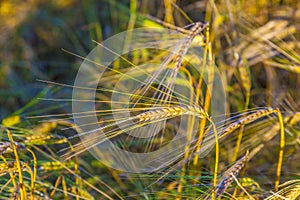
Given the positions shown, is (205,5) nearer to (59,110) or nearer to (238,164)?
(59,110)

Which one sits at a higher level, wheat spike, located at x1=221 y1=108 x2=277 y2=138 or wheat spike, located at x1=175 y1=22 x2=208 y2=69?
wheat spike, located at x1=175 y1=22 x2=208 y2=69

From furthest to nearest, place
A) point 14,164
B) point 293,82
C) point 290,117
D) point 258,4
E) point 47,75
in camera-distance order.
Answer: point 47,75 < point 258,4 < point 293,82 < point 290,117 < point 14,164

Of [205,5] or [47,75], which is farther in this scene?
[47,75]

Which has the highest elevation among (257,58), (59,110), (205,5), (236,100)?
(205,5)

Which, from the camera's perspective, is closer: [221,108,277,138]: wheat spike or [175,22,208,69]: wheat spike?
[221,108,277,138]: wheat spike

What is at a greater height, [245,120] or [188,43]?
[188,43]

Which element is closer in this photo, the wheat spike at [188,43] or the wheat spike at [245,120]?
the wheat spike at [245,120]

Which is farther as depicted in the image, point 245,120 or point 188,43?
point 188,43

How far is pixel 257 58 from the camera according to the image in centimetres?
176

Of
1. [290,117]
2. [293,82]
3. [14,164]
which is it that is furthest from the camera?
[293,82]

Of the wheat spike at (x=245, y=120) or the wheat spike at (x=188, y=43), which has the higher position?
the wheat spike at (x=188, y=43)

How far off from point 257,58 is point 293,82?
0.57 feet

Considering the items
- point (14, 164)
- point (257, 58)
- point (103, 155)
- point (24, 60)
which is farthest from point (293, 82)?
point (24, 60)

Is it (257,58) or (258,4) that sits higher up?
(258,4)
